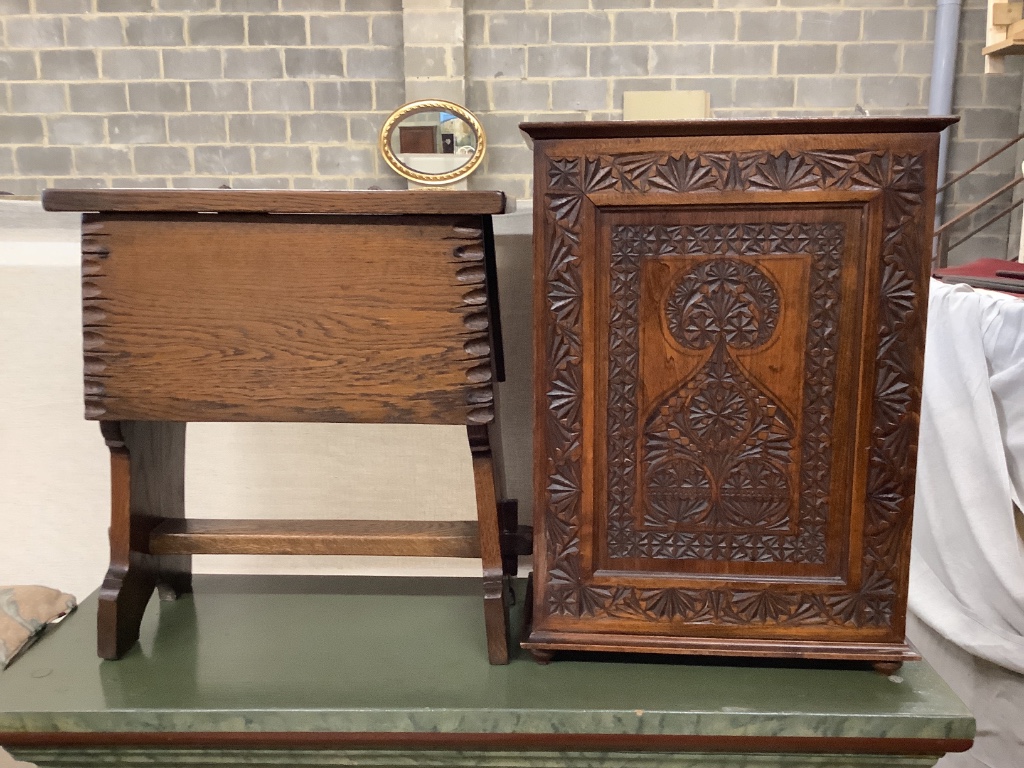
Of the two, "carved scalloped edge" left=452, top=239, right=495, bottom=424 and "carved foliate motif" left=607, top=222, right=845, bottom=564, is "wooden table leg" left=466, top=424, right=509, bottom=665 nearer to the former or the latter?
"carved scalloped edge" left=452, top=239, right=495, bottom=424

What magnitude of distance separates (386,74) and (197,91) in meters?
1.12

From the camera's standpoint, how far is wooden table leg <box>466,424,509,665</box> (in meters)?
1.10

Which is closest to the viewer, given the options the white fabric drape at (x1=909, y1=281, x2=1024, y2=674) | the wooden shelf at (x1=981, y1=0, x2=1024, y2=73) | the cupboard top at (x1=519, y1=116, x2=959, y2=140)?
the cupboard top at (x1=519, y1=116, x2=959, y2=140)

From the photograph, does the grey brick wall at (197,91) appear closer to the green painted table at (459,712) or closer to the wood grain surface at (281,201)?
the wood grain surface at (281,201)

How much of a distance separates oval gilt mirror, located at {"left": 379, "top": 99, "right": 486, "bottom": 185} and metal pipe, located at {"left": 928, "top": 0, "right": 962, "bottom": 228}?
2.52 meters

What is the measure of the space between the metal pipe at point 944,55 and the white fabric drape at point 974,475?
9.60 feet

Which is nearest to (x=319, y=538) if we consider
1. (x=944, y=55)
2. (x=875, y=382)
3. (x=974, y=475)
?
(x=875, y=382)

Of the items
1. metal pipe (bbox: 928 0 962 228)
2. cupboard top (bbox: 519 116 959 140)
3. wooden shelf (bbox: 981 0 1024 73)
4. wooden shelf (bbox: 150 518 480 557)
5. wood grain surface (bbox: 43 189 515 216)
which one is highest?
metal pipe (bbox: 928 0 962 228)

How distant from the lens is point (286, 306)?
1039 millimetres

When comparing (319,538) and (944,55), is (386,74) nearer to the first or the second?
(944,55)

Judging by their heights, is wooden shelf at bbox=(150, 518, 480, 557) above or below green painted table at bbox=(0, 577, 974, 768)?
above

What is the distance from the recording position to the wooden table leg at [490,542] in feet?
3.61

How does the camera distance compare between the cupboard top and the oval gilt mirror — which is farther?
the oval gilt mirror

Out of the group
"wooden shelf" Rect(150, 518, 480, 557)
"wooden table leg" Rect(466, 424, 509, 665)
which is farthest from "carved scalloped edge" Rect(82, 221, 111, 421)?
"wooden table leg" Rect(466, 424, 509, 665)
